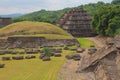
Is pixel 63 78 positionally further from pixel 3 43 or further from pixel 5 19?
pixel 5 19

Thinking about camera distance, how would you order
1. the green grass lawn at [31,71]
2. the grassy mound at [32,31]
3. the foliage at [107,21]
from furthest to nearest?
the grassy mound at [32,31] → the foliage at [107,21] → the green grass lawn at [31,71]

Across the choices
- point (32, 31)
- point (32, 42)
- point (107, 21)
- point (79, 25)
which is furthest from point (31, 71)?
point (79, 25)

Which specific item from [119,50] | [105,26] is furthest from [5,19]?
[119,50]

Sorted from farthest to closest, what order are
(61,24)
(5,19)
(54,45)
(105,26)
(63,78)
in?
(5,19), (61,24), (105,26), (54,45), (63,78)

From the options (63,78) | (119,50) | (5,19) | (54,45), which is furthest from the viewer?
(5,19)

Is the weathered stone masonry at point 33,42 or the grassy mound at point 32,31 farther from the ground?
the grassy mound at point 32,31

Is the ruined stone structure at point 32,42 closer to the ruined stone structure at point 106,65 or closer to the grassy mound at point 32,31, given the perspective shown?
the grassy mound at point 32,31

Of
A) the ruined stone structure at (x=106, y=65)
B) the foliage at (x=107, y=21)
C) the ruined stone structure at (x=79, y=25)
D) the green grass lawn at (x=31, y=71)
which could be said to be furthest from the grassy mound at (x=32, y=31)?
the ruined stone structure at (x=106, y=65)

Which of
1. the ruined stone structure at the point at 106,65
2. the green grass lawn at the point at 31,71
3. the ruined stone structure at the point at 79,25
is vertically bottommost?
the ruined stone structure at the point at 79,25
